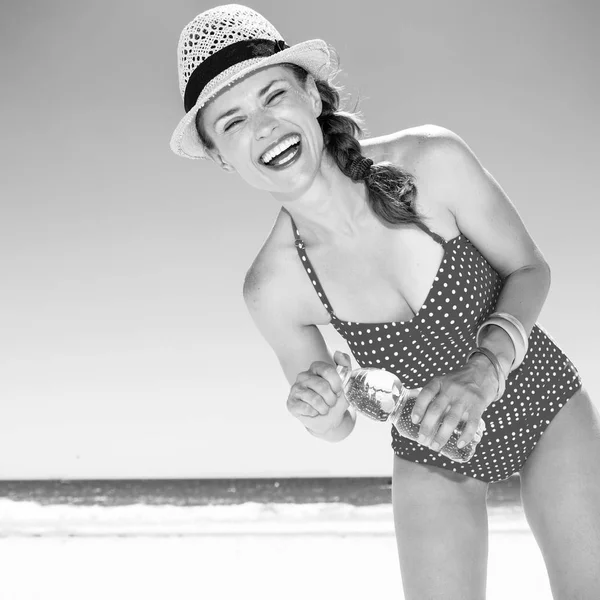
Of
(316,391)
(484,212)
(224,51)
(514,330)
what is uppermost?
(224,51)

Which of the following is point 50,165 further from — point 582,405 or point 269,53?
point 582,405

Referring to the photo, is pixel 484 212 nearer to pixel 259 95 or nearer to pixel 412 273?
pixel 412 273

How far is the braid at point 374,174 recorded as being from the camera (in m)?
1.44

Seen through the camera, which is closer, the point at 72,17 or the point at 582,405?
the point at 582,405

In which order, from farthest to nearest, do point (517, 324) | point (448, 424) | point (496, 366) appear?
point (517, 324)
point (496, 366)
point (448, 424)

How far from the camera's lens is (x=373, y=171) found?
146 cm

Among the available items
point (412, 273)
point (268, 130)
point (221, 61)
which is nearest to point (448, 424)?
point (412, 273)

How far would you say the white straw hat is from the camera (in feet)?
4.55

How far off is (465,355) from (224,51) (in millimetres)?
688

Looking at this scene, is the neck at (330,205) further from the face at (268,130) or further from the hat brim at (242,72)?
the hat brim at (242,72)

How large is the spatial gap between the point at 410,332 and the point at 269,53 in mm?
546

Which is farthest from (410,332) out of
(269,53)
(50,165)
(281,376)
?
(50,165)

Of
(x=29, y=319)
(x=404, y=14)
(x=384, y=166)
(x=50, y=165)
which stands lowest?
(x=384, y=166)

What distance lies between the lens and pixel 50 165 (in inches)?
154
